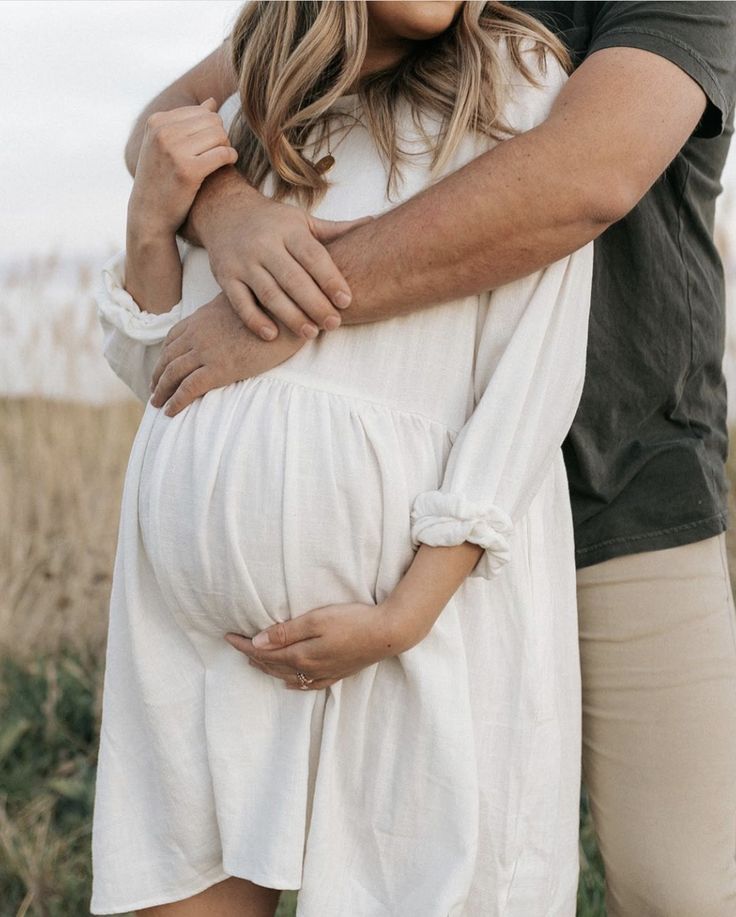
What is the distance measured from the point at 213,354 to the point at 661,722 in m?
0.95

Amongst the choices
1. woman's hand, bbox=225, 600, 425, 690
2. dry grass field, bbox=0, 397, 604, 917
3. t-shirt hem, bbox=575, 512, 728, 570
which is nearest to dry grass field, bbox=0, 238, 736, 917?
dry grass field, bbox=0, 397, 604, 917

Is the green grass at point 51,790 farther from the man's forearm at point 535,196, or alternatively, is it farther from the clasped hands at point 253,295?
the man's forearm at point 535,196

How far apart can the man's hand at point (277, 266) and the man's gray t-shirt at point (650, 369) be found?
1.62ft

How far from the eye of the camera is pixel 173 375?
1.64 metres

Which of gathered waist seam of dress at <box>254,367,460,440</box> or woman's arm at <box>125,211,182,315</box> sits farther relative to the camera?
woman's arm at <box>125,211,182,315</box>

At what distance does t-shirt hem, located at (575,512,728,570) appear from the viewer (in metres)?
1.84

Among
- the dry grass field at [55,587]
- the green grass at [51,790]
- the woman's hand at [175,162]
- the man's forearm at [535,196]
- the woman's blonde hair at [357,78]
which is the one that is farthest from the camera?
the dry grass field at [55,587]

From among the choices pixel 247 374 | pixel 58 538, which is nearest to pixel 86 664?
pixel 58 538

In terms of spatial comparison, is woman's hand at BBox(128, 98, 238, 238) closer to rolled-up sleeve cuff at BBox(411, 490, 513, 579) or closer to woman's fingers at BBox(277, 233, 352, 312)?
woman's fingers at BBox(277, 233, 352, 312)

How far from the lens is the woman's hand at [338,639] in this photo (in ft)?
4.79

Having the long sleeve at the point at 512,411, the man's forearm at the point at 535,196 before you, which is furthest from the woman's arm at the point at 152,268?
the long sleeve at the point at 512,411

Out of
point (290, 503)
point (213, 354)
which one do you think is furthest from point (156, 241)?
point (290, 503)

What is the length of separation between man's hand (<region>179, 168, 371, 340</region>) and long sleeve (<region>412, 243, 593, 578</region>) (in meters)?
0.23

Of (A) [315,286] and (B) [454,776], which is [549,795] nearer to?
(B) [454,776]
